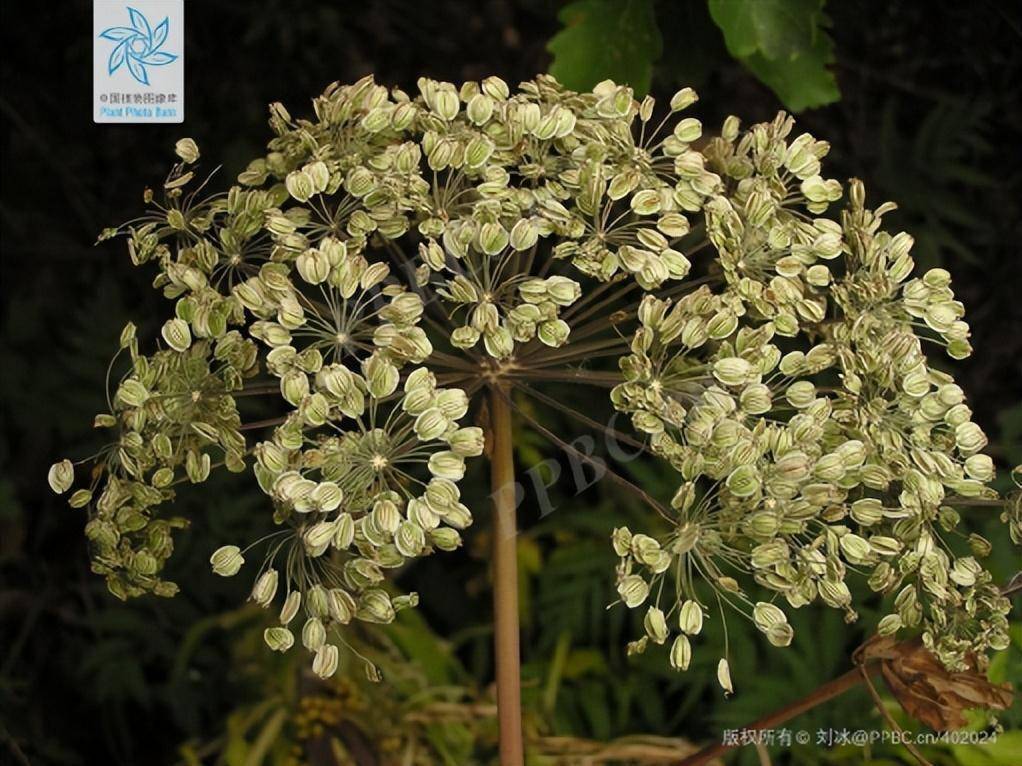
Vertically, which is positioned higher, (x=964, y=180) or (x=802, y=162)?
(x=964, y=180)

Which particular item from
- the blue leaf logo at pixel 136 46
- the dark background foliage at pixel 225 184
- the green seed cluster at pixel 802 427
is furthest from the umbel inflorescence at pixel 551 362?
Answer: the dark background foliage at pixel 225 184

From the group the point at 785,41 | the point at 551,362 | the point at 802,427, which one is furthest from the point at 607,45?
the point at 802,427

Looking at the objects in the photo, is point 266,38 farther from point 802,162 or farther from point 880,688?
point 880,688

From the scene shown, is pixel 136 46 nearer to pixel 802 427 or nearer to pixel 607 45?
pixel 607 45

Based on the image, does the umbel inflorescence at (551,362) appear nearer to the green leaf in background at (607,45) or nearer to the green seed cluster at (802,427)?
the green seed cluster at (802,427)

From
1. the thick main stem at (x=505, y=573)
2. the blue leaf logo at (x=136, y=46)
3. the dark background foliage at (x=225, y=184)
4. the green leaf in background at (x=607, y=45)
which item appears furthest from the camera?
the dark background foliage at (x=225, y=184)

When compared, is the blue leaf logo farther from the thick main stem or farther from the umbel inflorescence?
the thick main stem

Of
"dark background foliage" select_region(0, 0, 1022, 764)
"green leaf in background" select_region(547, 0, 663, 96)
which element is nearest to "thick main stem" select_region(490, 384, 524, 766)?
"green leaf in background" select_region(547, 0, 663, 96)

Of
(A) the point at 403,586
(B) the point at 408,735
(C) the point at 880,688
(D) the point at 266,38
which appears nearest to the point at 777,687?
(C) the point at 880,688
